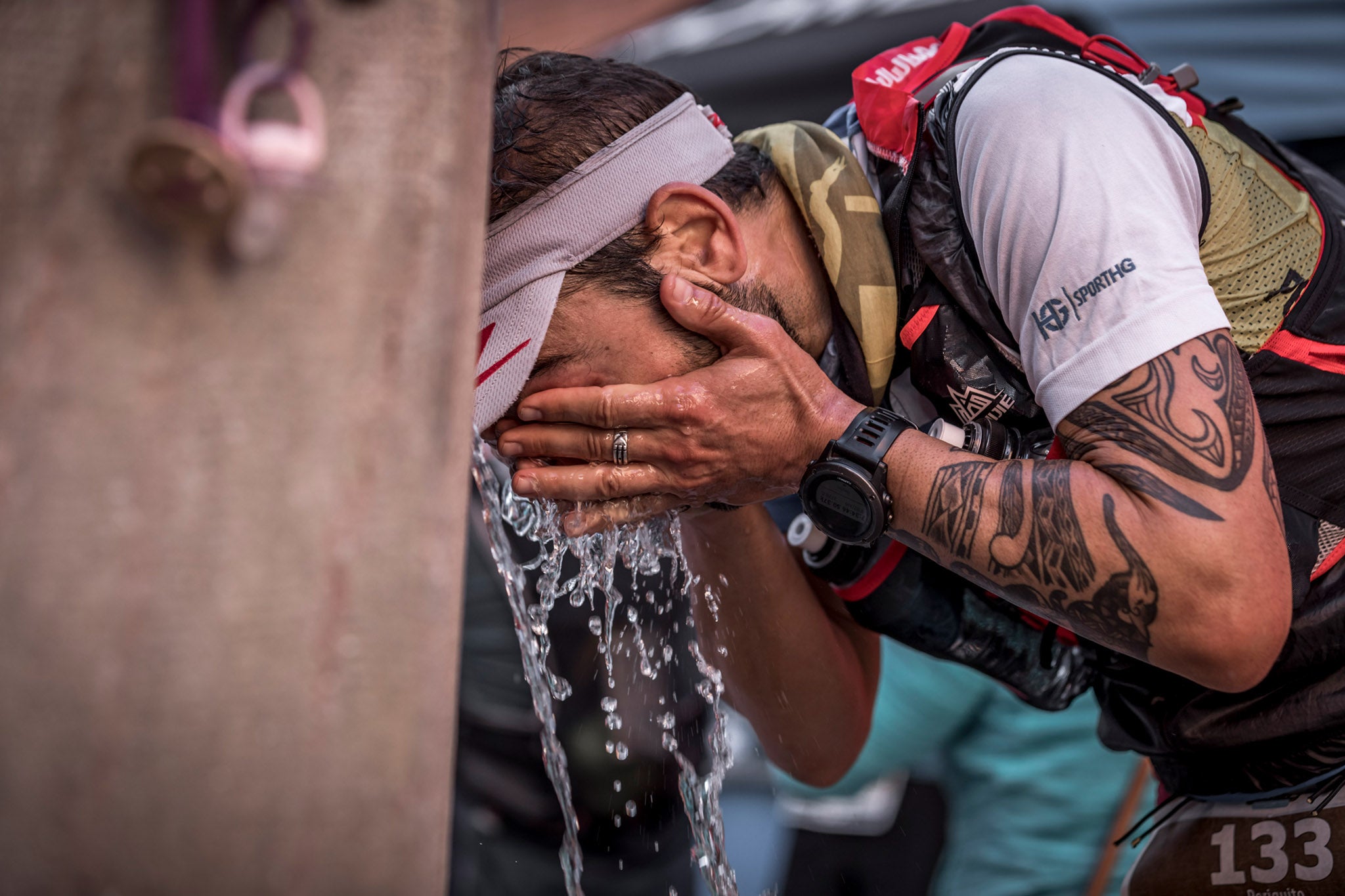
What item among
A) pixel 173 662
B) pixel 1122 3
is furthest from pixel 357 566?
pixel 1122 3

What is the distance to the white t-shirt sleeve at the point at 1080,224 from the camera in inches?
49.1

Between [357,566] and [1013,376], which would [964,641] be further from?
[357,566]

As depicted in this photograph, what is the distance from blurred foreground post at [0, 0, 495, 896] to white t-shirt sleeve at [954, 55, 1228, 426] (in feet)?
3.00

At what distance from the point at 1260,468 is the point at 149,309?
4.18 ft

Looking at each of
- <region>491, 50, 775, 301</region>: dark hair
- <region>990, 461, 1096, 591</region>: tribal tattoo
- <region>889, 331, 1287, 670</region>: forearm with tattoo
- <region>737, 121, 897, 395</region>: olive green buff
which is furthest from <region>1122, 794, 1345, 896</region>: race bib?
<region>491, 50, 775, 301</region>: dark hair

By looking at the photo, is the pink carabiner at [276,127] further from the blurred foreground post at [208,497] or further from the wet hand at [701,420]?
the wet hand at [701,420]

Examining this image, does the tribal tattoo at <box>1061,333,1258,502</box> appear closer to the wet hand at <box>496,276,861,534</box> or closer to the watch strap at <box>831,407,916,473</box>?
the watch strap at <box>831,407,916,473</box>

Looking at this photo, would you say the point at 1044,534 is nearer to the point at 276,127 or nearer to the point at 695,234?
the point at 695,234

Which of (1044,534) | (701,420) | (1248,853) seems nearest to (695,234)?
(701,420)

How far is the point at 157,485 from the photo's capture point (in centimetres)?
60

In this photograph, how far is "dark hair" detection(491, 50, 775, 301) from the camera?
1.56m

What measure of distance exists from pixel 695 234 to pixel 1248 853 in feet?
4.79

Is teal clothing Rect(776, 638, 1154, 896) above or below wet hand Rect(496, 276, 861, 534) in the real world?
below

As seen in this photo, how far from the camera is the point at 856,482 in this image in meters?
1.40
